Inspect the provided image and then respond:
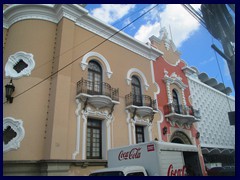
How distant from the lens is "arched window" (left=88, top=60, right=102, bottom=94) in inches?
453

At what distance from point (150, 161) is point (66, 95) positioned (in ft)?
17.1

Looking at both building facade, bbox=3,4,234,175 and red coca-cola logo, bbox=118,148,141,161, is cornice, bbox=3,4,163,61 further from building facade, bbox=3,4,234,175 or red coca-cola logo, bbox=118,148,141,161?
red coca-cola logo, bbox=118,148,141,161

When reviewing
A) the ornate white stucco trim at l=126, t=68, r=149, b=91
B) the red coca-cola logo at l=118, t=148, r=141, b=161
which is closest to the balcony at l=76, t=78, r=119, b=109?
the ornate white stucco trim at l=126, t=68, r=149, b=91

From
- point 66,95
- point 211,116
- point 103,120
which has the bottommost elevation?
point 103,120

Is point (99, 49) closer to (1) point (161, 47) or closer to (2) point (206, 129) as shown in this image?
(1) point (161, 47)

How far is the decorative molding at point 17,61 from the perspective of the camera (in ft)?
34.4

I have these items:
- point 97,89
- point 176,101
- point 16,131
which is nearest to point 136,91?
point 97,89

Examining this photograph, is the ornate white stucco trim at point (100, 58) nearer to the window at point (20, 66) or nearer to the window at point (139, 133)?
the window at point (20, 66)

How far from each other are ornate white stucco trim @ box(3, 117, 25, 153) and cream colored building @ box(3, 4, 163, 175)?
1.6 inches

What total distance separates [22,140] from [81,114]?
288cm

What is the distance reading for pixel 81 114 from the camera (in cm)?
1063

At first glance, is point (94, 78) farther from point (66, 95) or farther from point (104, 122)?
point (104, 122)

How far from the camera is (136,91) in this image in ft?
46.8

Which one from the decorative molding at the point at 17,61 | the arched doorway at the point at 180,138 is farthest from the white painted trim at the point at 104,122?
the arched doorway at the point at 180,138
